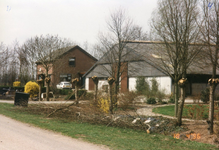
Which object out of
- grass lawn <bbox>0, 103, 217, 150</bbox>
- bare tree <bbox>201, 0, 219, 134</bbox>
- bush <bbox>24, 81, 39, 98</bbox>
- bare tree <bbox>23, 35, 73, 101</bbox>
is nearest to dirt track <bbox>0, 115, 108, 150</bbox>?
grass lawn <bbox>0, 103, 217, 150</bbox>

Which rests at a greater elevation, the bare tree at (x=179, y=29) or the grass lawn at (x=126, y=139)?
the bare tree at (x=179, y=29)

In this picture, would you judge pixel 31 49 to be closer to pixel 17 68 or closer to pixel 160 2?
pixel 17 68

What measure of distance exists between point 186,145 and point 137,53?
12768 millimetres

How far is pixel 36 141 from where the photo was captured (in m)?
7.33

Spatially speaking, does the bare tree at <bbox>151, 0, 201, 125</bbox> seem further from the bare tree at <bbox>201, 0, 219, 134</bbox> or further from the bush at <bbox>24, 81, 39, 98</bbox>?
the bush at <bbox>24, 81, 39, 98</bbox>

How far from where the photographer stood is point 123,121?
10.1m

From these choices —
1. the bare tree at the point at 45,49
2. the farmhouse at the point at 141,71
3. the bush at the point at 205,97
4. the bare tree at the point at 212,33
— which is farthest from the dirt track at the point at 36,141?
the bare tree at the point at 45,49

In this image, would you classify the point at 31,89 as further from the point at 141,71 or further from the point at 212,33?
the point at 212,33

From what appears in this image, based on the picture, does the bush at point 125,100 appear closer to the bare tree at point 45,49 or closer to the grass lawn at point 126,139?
the grass lawn at point 126,139

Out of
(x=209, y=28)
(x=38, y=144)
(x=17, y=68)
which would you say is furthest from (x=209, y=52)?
(x=17, y=68)

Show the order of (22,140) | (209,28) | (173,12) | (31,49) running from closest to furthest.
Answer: (22,140) → (209,28) → (173,12) → (31,49)

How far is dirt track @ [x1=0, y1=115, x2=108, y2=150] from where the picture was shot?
21.9 feet

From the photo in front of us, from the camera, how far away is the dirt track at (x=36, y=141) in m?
6.66

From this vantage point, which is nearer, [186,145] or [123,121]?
[186,145]
